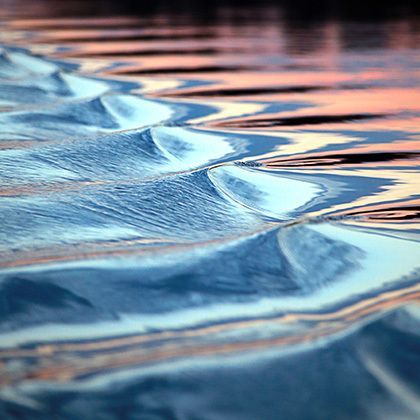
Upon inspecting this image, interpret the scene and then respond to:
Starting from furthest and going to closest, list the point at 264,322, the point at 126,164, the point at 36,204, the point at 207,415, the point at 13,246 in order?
1. the point at 126,164
2. the point at 36,204
3. the point at 13,246
4. the point at 264,322
5. the point at 207,415

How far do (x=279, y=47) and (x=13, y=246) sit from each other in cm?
361

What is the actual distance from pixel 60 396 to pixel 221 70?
2911 mm

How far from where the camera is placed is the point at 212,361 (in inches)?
30.8

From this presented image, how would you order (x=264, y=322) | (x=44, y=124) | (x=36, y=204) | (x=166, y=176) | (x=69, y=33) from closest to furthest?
(x=264, y=322) → (x=36, y=204) → (x=166, y=176) → (x=44, y=124) → (x=69, y=33)

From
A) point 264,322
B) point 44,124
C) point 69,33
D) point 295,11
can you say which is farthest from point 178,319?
point 295,11

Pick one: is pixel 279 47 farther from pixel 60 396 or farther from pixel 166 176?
pixel 60 396

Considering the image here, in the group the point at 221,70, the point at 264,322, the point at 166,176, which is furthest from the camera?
the point at 221,70

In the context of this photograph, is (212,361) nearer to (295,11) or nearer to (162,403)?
(162,403)

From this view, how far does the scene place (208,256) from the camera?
1.07 m

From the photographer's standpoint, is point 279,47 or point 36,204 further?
point 279,47

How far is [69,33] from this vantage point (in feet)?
18.6

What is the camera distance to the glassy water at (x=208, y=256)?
736mm

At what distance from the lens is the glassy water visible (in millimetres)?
736

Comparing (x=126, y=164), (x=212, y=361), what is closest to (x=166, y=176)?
(x=126, y=164)
